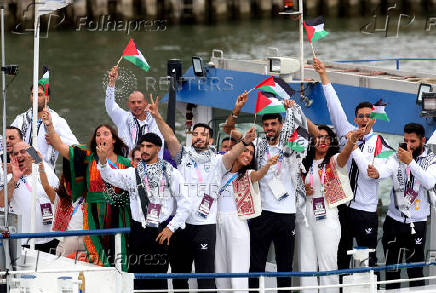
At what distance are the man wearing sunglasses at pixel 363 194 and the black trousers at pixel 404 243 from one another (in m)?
0.14

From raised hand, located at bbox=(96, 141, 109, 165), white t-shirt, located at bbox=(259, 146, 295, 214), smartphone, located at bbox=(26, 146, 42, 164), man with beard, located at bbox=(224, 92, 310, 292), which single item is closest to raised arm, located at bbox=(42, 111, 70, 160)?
smartphone, located at bbox=(26, 146, 42, 164)

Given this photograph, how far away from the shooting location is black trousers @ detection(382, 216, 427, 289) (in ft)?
39.0

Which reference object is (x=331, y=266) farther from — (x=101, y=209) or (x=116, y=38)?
(x=116, y=38)

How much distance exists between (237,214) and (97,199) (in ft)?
4.53

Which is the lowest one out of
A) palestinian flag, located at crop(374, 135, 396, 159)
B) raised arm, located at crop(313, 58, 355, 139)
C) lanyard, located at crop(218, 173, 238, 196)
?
lanyard, located at crop(218, 173, 238, 196)

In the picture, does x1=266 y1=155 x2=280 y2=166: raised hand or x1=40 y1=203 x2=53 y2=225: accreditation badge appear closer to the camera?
x1=266 y1=155 x2=280 y2=166: raised hand

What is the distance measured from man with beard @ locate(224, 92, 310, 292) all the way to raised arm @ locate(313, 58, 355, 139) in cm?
57

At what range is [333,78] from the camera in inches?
539

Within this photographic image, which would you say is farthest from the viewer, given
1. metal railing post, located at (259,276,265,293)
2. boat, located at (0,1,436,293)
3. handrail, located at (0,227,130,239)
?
metal railing post, located at (259,276,265,293)

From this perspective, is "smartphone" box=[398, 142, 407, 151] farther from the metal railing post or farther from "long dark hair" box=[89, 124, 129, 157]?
"long dark hair" box=[89, 124, 129, 157]

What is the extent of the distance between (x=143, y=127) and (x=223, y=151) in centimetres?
124

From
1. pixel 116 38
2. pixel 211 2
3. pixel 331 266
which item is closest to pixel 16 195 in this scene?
pixel 331 266

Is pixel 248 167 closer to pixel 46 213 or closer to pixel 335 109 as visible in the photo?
pixel 335 109

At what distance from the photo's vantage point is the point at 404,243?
11.9 m
